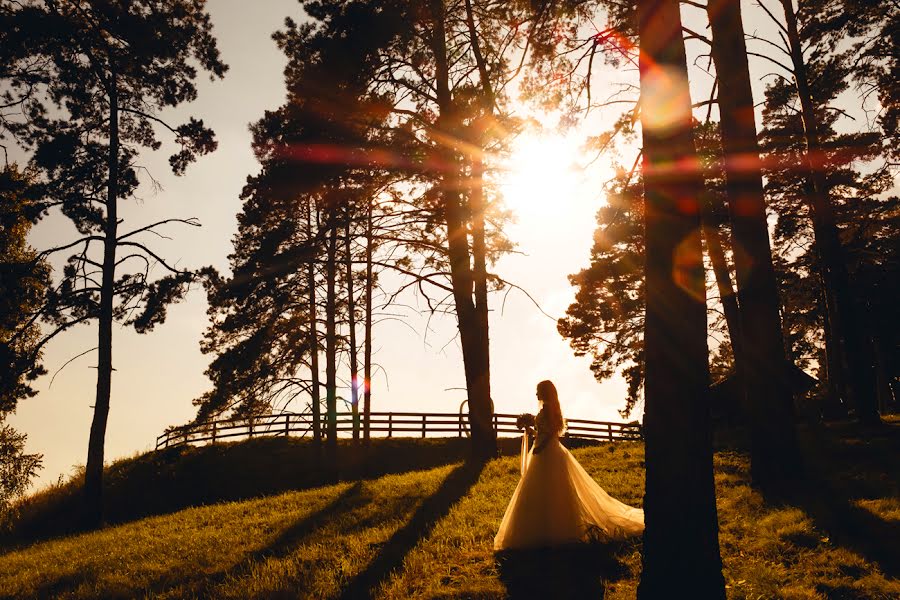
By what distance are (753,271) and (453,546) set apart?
6015mm

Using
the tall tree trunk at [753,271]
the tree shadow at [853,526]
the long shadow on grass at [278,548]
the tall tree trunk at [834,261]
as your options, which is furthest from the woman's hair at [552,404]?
the tall tree trunk at [834,261]

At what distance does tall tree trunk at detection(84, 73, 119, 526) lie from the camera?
13281 millimetres

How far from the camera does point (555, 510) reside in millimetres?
6352

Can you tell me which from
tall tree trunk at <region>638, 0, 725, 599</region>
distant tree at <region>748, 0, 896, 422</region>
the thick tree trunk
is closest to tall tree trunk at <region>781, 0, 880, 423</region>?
distant tree at <region>748, 0, 896, 422</region>

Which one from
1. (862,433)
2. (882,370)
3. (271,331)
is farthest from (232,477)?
(882,370)

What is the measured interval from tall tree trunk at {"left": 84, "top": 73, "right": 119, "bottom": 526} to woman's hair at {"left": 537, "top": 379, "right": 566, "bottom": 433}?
11.6 metres

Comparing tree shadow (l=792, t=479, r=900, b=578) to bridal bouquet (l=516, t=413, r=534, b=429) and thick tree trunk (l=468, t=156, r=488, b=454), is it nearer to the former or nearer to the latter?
bridal bouquet (l=516, t=413, r=534, b=429)

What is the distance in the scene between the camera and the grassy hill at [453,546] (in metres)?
5.33

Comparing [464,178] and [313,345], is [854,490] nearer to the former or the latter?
[464,178]

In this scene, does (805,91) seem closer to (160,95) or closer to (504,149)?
(504,149)

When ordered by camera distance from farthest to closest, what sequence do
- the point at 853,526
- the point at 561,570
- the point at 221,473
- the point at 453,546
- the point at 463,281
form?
the point at 221,473
the point at 463,281
the point at 453,546
the point at 853,526
the point at 561,570

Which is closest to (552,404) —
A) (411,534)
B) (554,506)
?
(554,506)

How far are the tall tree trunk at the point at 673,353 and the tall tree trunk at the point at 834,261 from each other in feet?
39.8

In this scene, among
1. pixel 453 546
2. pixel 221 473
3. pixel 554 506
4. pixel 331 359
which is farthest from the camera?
pixel 221 473
